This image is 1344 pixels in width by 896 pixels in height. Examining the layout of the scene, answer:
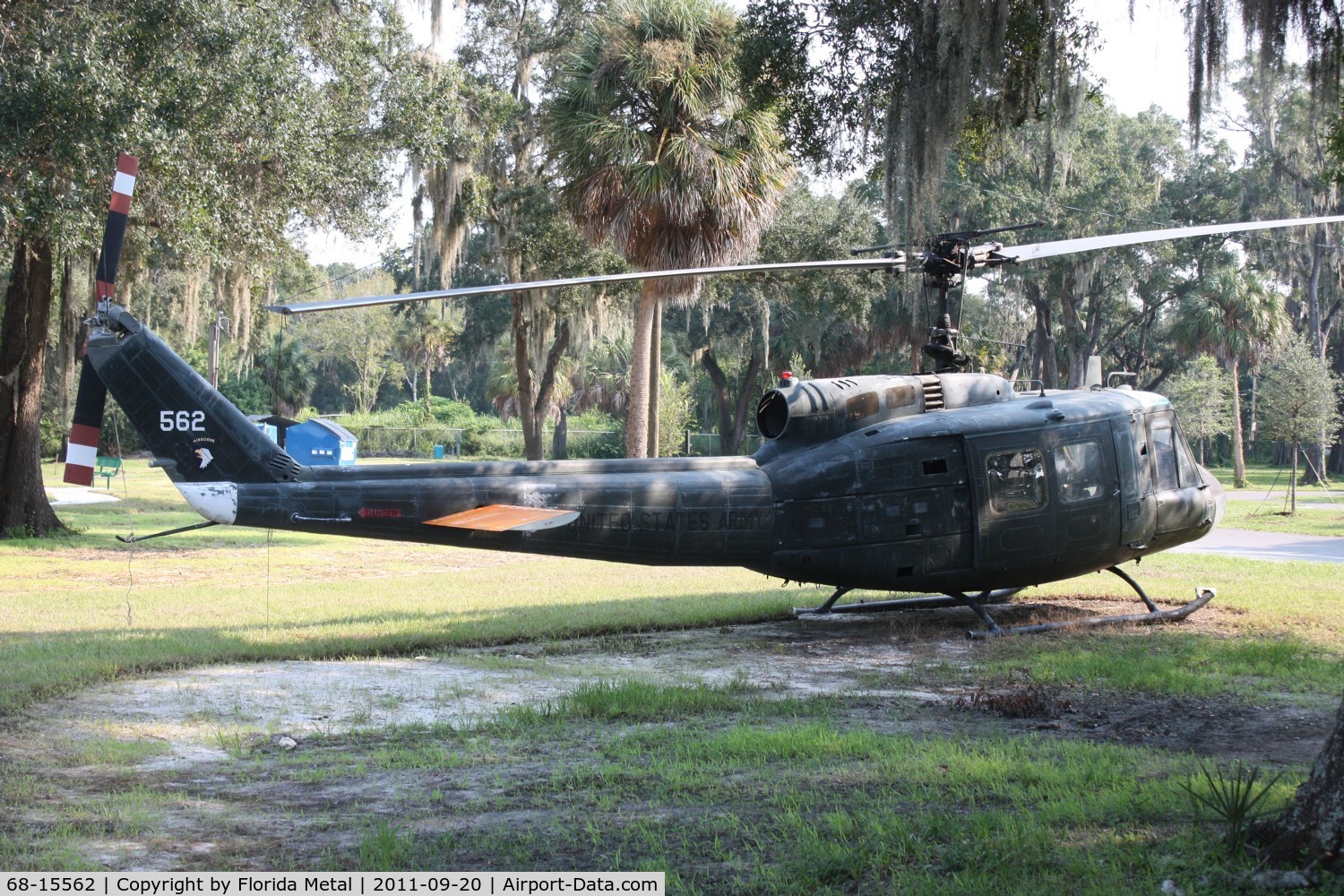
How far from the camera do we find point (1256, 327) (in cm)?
3972

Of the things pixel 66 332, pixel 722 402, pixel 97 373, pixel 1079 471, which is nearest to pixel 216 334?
pixel 66 332

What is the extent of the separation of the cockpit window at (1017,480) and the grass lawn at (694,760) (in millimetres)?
1267

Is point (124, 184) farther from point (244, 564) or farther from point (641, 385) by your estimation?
point (641, 385)

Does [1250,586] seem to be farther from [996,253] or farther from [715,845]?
[715,845]

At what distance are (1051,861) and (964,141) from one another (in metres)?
11.2

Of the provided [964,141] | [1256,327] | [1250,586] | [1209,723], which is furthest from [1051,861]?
[1256,327]

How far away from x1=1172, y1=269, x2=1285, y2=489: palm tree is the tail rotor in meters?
40.5

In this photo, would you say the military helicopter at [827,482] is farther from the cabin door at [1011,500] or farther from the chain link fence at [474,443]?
the chain link fence at [474,443]

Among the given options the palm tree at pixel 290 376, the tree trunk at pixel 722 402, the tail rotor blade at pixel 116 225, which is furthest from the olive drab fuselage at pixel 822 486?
the palm tree at pixel 290 376

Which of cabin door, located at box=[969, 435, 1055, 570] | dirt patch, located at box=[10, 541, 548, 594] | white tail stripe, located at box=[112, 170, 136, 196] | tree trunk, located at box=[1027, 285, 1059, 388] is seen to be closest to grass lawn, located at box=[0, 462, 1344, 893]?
cabin door, located at box=[969, 435, 1055, 570]

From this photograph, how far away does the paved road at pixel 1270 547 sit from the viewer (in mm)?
17234

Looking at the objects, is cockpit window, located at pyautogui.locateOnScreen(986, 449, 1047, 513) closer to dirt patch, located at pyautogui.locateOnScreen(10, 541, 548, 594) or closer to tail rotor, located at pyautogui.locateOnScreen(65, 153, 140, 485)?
dirt patch, located at pyautogui.locateOnScreen(10, 541, 548, 594)

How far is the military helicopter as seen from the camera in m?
8.37

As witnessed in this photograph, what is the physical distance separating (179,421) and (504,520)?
2830 millimetres
